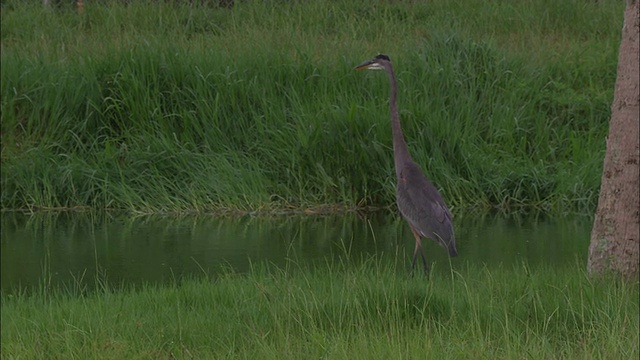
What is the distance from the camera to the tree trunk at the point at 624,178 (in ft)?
18.9

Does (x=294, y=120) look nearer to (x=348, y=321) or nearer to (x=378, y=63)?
(x=378, y=63)

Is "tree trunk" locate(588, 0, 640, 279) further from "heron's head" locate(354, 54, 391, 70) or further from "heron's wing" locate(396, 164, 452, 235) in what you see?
"heron's head" locate(354, 54, 391, 70)

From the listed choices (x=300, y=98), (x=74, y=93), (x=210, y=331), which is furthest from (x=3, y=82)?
(x=210, y=331)

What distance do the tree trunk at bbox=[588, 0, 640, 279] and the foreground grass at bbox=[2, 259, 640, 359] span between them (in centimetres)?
17

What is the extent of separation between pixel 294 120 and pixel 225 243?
2.06m

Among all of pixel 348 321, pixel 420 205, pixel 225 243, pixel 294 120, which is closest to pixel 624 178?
pixel 420 205

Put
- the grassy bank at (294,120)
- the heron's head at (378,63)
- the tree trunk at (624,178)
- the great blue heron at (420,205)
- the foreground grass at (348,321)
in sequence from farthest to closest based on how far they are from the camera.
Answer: the grassy bank at (294,120)
the heron's head at (378,63)
the great blue heron at (420,205)
the tree trunk at (624,178)
the foreground grass at (348,321)

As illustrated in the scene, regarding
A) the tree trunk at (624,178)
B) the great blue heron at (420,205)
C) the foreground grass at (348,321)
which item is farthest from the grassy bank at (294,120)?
the foreground grass at (348,321)

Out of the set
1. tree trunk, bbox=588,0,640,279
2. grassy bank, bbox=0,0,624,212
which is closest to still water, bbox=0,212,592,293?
grassy bank, bbox=0,0,624,212

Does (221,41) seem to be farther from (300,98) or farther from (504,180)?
(504,180)

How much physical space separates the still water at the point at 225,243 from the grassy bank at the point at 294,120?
14.9 inches

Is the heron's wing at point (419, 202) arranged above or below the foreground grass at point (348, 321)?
below

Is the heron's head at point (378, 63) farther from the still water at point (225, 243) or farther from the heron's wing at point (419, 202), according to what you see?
the still water at point (225, 243)

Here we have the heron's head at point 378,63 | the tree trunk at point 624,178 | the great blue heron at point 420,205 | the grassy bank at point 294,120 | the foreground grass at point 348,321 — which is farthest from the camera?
the grassy bank at point 294,120
